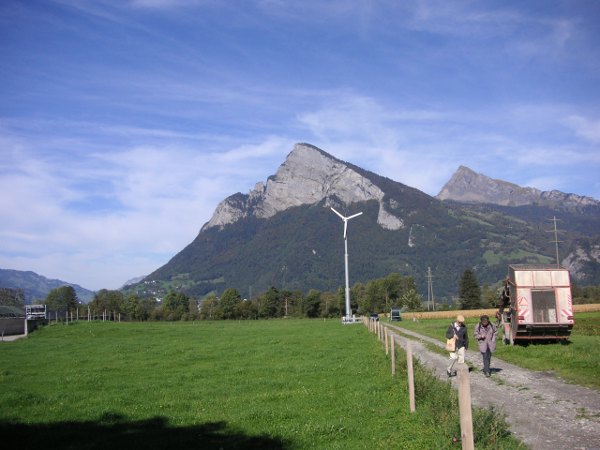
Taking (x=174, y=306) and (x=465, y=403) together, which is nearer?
(x=465, y=403)

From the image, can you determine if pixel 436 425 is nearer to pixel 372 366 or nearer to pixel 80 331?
pixel 372 366

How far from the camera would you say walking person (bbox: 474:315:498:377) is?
2102cm

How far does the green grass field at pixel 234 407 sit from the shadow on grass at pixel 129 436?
0.9 inches

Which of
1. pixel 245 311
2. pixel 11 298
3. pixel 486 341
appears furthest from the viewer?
pixel 245 311

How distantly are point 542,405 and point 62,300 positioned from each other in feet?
579

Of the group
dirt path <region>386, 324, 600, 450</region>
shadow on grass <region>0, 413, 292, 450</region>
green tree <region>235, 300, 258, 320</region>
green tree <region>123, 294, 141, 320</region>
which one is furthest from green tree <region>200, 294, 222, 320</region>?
→ shadow on grass <region>0, 413, 292, 450</region>

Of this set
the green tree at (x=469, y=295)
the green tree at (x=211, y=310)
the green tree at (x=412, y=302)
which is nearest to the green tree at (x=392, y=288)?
the green tree at (x=412, y=302)

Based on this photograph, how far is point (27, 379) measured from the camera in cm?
2270

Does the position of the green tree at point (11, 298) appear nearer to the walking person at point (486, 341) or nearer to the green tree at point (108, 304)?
the green tree at point (108, 304)

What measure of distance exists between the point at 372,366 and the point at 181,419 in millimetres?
10464

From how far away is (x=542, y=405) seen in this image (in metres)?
14.6

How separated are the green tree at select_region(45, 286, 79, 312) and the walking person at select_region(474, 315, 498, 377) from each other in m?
166

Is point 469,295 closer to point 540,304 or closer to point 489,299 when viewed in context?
point 489,299

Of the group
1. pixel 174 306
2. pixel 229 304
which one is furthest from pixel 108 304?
pixel 229 304
